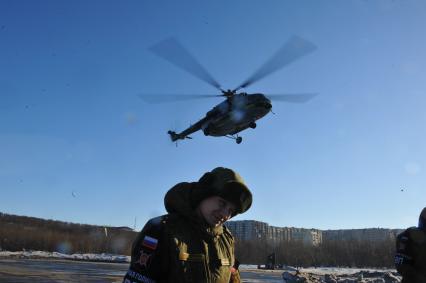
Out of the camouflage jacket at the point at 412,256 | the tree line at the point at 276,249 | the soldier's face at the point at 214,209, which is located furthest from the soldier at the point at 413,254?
the tree line at the point at 276,249

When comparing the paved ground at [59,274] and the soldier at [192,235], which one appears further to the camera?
the paved ground at [59,274]

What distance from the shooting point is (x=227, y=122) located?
20.9 metres

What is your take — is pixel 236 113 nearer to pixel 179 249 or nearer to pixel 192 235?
pixel 192 235

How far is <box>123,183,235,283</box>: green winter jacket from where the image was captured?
238 cm

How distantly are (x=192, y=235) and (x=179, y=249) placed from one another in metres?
0.16

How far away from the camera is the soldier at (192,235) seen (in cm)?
239

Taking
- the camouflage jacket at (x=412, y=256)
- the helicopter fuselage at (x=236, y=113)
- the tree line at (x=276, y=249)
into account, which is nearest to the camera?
the camouflage jacket at (x=412, y=256)

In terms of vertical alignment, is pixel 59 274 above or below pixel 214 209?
below

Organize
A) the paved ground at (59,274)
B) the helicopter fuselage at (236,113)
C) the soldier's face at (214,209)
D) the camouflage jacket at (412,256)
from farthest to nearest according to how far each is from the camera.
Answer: the helicopter fuselage at (236,113) < the paved ground at (59,274) < the camouflage jacket at (412,256) < the soldier's face at (214,209)

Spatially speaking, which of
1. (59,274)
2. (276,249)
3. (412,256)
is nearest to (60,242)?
(276,249)

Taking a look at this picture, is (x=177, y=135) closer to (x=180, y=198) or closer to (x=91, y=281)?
(x=91, y=281)

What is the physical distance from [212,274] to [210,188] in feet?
1.57

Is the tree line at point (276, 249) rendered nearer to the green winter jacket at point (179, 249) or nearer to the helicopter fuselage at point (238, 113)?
the helicopter fuselage at point (238, 113)

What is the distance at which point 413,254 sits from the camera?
4512 mm
